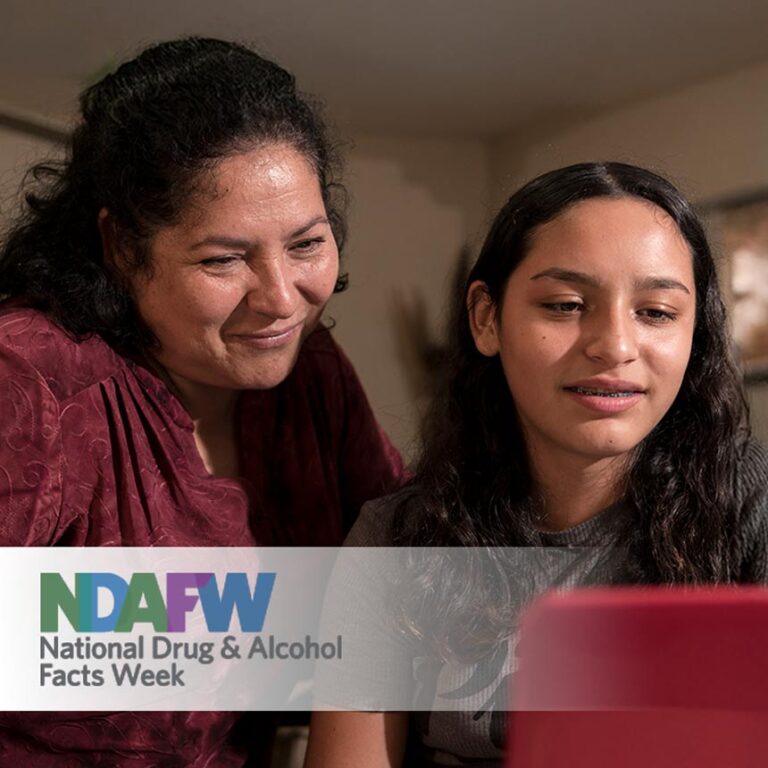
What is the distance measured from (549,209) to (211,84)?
34cm

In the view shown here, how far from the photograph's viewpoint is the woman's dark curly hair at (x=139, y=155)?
1.00m

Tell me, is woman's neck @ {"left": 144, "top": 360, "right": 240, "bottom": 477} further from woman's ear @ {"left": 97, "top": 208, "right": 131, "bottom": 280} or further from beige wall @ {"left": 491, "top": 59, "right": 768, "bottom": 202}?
beige wall @ {"left": 491, "top": 59, "right": 768, "bottom": 202}

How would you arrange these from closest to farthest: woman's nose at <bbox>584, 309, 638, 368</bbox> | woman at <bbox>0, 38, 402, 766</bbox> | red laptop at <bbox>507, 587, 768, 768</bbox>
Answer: red laptop at <bbox>507, 587, 768, 768</bbox> < woman's nose at <bbox>584, 309, 638, 368</bbox> < woman at <bbox>0, 38, 402, 766</bbox>

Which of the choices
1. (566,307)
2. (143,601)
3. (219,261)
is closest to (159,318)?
(219,261)

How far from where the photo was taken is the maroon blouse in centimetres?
92

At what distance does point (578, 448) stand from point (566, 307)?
11cm

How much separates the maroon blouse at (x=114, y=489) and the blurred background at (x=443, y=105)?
1.04ft

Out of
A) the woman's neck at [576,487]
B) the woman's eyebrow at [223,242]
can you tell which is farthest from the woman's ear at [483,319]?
the woman's eyebrow at [223,242]

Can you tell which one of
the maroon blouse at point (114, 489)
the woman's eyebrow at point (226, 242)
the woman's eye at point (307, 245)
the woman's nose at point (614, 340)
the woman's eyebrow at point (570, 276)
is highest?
the woman's eye at point (307, 245)

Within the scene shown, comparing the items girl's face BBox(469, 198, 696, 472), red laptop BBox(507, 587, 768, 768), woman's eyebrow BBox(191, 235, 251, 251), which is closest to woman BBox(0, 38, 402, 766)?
woman's eyebrow BBox(191, 235, 251, 251)

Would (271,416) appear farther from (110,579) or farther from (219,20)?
(219,20)

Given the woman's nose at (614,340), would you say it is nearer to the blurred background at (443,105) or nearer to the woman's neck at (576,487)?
the woman's neck at (576,487)

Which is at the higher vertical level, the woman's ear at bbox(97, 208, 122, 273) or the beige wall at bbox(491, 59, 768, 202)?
the beige wall at bbox(491, 59, 768, 202)

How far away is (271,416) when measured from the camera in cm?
115
